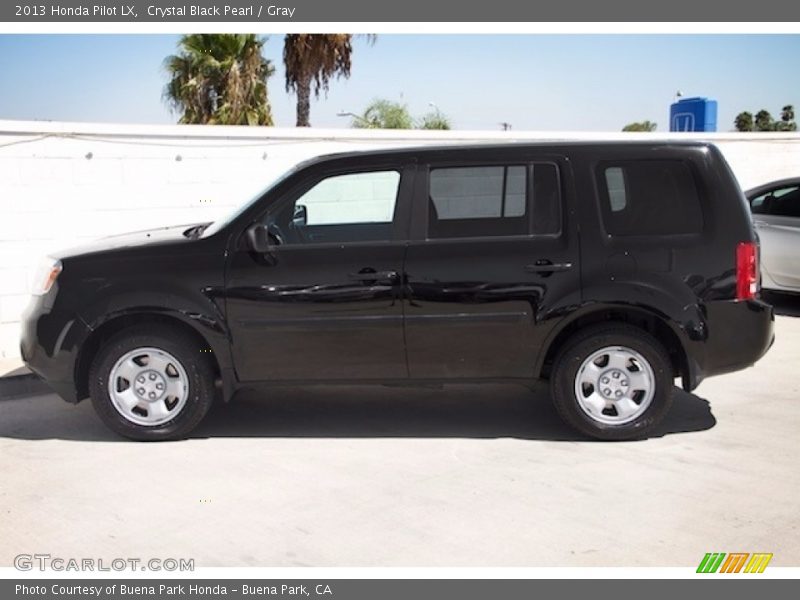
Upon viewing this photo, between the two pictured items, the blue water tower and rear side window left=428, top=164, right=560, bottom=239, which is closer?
rear side window left=428, top=164, right=560, bottom=239

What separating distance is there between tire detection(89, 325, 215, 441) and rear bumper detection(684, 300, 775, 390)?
3004 millimetres

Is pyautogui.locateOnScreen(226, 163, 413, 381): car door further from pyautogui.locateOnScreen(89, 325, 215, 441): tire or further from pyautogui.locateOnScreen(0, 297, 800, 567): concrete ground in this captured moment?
pyautogui.locateOnScreen(0, 297, 800, 567): concrete ground

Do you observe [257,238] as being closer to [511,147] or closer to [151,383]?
[151,383]

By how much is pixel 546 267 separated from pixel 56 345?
3.05 metres

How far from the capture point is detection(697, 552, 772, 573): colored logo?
4.30 metres

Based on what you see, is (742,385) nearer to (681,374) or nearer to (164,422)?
(681,374)

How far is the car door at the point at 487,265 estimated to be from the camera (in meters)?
6.02

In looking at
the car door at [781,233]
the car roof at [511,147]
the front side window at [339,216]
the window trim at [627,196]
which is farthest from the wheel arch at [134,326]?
the car door at [781,233]

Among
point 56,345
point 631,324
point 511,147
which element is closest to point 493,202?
point 511,147

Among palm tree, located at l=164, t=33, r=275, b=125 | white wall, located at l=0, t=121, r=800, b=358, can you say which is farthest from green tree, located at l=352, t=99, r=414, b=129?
white wall, located at l=0, t=121, r=800, b=358

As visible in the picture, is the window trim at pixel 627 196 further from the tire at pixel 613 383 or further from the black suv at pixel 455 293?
the tire at pixel 613 383

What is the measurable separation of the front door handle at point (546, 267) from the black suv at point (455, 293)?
24 millimetres

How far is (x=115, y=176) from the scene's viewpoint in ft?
30.2

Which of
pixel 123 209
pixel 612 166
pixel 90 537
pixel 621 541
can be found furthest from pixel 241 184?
pixel 621 541
